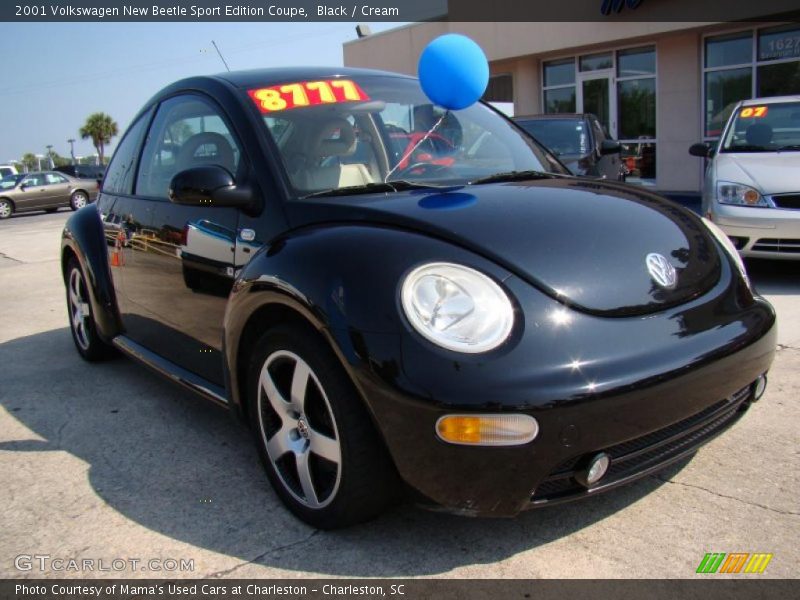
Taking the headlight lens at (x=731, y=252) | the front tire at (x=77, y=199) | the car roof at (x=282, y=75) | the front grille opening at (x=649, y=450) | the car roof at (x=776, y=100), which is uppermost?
the car roof at (x=282, y=75)

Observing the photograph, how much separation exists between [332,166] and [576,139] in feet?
20.3

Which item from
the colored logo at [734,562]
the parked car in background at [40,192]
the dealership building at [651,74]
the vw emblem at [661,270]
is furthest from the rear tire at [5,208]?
the colored logo at [734,562]

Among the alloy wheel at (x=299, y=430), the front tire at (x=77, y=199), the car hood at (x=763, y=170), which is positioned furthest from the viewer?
the front tire at (x=77, y=199)

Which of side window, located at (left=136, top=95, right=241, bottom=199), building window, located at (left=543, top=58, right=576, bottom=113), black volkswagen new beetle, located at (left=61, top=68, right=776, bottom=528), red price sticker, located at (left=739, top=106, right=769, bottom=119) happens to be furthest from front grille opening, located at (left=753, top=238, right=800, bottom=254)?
Result: building window, located at (left=543, top=58, right=576, bottom=113)

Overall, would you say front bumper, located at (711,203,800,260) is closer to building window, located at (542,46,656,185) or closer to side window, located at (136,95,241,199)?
side window, located at (136,95,241,199)

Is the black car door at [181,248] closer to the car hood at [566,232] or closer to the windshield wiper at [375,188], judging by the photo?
the windshield wiper at [375,188]

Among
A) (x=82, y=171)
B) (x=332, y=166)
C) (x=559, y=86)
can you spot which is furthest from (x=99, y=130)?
(x=332, y=166)

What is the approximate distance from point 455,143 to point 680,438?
158 centimetres

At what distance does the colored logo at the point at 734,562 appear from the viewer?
213cm

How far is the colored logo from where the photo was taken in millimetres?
2131

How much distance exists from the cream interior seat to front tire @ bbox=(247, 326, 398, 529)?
0.66m

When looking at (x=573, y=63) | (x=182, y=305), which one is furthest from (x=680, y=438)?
(x=573, y=63)

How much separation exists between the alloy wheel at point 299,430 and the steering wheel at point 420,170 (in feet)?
3.05

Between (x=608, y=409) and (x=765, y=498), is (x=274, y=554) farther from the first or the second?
(x=765, y=498)
